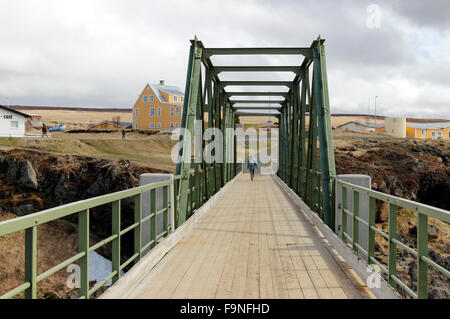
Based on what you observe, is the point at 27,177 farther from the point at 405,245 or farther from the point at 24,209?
the point at 405,245

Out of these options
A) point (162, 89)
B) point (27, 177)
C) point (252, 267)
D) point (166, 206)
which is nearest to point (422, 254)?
point (252, 267)

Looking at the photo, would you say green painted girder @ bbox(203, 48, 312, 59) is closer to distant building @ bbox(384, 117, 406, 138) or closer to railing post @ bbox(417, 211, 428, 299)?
railing post @ bbox(417, 211, 428, 299)

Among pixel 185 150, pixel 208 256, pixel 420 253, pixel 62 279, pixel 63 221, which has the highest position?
pixel 185 150

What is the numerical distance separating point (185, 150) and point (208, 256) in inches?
96.1

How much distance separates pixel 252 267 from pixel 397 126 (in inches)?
3265

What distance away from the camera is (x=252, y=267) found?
4.67 meters

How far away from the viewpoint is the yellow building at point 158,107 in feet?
179

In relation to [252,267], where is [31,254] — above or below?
above

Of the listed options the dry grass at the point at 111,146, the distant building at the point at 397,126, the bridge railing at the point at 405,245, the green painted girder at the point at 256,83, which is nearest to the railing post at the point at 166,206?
the bridge railing at the point at 405,245

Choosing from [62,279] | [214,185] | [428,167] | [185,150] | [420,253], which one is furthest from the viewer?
[428,167]

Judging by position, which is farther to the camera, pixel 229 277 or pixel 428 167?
pixel 428 167
